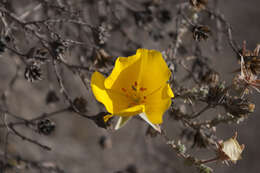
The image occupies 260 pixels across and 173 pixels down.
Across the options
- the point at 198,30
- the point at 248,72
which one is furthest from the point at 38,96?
the point at 248,72

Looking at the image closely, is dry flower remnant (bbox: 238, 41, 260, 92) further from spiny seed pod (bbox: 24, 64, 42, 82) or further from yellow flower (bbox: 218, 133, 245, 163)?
spiny seed pod (bbox: 24, 64, 42, 82)

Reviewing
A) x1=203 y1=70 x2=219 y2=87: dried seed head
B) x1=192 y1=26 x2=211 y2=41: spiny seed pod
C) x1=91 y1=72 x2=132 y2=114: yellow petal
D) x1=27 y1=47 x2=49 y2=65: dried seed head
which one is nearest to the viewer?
x1=91 y1=72 x2=132 y2=114: yellow petal

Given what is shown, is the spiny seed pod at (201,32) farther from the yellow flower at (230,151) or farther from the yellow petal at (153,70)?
the yellow flower at (230,151)

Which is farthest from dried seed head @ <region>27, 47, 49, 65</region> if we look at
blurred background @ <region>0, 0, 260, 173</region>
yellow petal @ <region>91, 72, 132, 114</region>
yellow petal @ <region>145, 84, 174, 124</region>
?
blurred background @ <region>0, 0, 260, 173</region>

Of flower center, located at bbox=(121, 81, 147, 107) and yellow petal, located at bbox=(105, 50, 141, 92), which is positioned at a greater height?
yellow petal, located at bbox=(105, 50, 141, 92)

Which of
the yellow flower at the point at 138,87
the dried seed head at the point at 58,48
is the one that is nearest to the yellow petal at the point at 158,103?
the yellow flower at the point at 138,87

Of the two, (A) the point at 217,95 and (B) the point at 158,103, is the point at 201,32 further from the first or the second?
(B) the point at 158,103

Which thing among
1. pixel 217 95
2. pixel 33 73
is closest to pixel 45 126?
pixel 33 73

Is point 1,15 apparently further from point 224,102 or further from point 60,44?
point 224,102
